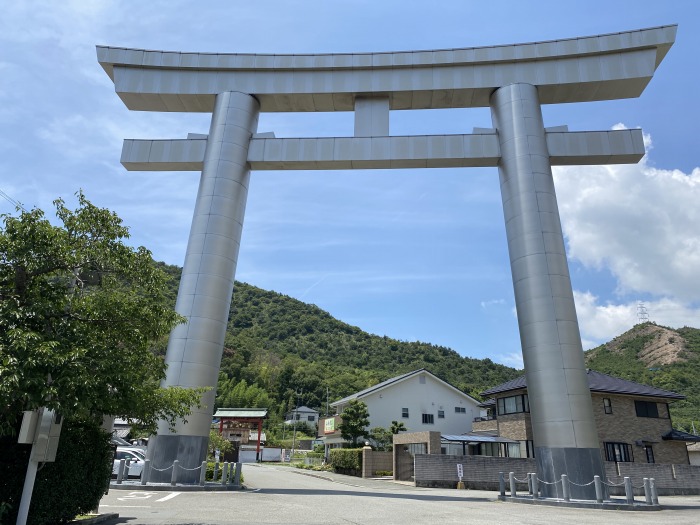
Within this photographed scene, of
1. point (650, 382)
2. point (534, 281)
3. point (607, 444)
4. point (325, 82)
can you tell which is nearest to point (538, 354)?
point (534, 281)

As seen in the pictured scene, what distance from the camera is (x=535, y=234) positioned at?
1939cm

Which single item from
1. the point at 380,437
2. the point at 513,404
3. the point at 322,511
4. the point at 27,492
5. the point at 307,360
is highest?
the point at 307,360

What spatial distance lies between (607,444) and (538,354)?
18.9 meters

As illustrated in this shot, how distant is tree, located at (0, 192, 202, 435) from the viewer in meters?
7.10

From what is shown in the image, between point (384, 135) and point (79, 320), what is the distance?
15.8 meters

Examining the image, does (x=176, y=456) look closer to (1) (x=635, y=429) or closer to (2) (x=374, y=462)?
(2) (x=374, y=462)

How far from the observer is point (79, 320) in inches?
342

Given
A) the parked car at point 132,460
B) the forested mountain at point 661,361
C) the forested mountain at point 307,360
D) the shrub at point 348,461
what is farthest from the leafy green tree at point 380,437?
the forested mountain at point 661,361

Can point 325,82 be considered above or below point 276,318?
below

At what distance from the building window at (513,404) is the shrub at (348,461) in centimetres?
1081

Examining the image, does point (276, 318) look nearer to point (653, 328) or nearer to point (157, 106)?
point (653, 328)

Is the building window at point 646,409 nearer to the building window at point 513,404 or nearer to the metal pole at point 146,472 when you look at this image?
the building window at point 513,404

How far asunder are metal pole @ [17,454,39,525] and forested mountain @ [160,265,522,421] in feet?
253

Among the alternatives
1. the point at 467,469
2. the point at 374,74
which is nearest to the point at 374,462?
the point at 467,469
